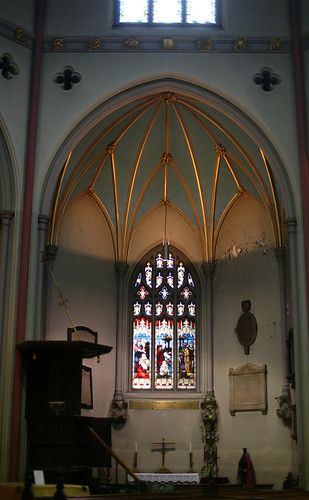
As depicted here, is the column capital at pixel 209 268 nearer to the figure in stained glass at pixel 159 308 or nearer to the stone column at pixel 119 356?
the figure in stained glass at pixel 159 308

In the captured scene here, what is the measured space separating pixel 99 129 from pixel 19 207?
418 cm

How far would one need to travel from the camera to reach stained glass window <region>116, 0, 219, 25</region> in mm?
18297

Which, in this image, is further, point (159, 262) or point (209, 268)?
point (159, 262)

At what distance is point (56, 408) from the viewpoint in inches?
580

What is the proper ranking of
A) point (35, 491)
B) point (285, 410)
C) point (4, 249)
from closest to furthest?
point (35, 491) < point (4, 249) < point (285, 410)

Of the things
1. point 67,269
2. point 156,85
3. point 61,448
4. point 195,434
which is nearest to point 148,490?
point 61,448

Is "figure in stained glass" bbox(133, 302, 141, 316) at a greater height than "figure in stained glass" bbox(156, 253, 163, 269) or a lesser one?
lesser

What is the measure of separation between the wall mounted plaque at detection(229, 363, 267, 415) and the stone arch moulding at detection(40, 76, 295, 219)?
5129 mm

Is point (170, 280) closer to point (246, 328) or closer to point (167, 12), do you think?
point (246, 328)

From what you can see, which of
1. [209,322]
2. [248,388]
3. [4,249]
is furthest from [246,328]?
[4,249]

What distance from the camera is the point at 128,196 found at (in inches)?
843

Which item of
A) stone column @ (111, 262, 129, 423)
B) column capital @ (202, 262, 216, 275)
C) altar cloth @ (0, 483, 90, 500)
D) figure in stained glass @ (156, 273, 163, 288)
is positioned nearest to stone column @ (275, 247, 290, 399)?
column capital @ (202, 262, 216, 275)

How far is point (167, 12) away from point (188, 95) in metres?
2.43

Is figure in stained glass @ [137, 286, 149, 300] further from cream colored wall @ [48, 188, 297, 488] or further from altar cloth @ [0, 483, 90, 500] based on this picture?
altar cloth @ [0, 483, 90, 500]
